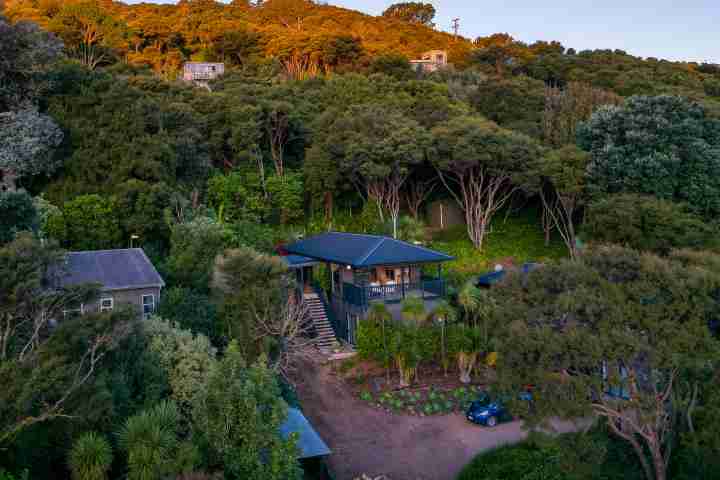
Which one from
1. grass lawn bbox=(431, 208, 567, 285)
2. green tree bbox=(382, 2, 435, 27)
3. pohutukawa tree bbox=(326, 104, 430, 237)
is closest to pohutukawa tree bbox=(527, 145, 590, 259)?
grass lawn bbox=(431, 208, 567, 285)

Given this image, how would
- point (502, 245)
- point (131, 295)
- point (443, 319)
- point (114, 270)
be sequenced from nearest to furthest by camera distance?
point (131, 295) < point (114, 270) < point (443, 319) < point (502, 245)

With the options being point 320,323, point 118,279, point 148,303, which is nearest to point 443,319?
point 320,323

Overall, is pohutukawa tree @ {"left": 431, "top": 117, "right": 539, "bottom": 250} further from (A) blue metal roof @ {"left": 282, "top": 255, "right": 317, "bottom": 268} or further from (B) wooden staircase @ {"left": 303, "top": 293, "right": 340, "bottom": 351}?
(B) wooden staircase @ {"left": 303, "top": 293, "right": 340, "bottom": 351}

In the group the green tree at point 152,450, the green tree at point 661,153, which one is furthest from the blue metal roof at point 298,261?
the green tree at point 152,450

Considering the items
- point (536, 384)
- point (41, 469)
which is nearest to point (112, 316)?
point (41, 469)

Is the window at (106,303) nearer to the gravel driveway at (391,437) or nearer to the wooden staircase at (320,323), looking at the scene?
the gravel driveway at (391,437)

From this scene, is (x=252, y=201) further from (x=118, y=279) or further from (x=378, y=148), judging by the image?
(x=118, y=279)
